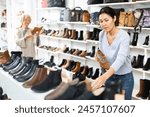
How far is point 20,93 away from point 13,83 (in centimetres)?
26

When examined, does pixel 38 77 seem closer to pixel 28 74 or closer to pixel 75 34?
pixel 28 74

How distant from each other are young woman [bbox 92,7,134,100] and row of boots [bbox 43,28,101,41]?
280 cm

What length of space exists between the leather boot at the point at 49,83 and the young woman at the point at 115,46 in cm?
43

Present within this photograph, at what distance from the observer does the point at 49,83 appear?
211 cm

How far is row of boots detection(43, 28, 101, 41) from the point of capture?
17.7 ft

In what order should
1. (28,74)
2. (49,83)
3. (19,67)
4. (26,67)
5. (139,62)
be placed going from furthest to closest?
(139,62)
(19,67)
(26,67)
(28,74)
(49,83)

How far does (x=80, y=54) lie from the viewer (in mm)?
5906

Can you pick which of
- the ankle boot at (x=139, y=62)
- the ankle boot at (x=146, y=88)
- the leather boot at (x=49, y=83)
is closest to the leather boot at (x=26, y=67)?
the leather boot at (x=49, y=83)

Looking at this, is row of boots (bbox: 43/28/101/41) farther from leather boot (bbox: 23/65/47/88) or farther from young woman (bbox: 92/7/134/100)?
leather boot (bbox: 23/65/47/88)

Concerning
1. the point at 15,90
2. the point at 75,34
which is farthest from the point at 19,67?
the point at 75,34

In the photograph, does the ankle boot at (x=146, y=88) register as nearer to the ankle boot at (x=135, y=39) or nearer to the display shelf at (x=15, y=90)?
the ankle boot at (x=135, y=39)

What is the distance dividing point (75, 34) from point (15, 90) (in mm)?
3830

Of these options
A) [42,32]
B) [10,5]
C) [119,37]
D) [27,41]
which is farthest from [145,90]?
[10,5]

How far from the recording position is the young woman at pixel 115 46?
2.32 metres
